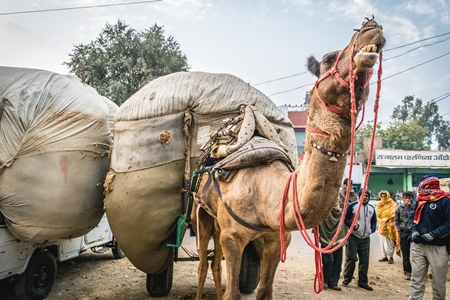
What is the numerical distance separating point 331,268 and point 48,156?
5.02 m

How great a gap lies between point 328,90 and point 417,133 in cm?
4045

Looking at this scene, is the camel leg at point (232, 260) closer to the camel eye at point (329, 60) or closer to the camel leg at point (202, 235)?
the camel leg at point (202, 235)

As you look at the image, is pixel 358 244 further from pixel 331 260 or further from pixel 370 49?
pixel 370 49

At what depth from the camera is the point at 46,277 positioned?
5805 millimetres

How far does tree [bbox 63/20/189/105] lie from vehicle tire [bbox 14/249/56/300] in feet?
50.0

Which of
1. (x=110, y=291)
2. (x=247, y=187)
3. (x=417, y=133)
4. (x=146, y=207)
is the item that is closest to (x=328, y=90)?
(x=247, y=187)

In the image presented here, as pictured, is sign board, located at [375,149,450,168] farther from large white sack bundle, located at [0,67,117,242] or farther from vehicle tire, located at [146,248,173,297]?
large white sack bundle, located at [0,67,117,242]

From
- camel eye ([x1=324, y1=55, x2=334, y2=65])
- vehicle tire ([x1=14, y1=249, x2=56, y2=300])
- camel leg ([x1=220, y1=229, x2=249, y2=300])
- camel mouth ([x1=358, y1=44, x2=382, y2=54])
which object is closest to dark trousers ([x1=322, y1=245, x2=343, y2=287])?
camel leg ([x1=220, y1=229, x2=249, y2=300])

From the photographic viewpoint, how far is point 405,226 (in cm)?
816

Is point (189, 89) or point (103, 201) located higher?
point (189, 89)

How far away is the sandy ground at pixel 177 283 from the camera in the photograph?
236 inches

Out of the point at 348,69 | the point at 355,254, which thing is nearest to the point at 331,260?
the point at 355,254

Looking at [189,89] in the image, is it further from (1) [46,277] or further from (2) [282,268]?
(2) [282,268]

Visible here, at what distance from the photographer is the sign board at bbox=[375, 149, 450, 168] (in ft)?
79.8
